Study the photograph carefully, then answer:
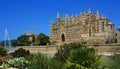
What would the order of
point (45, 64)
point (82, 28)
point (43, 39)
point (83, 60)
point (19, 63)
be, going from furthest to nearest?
1. point (43, 39)
2. point (82, 28)
3. point (19, 63)
4. point (45, 64)
5. point (83, 60)

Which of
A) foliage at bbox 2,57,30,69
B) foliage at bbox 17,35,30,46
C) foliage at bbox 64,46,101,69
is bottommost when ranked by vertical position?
foliage at bbox 2,57,30,69

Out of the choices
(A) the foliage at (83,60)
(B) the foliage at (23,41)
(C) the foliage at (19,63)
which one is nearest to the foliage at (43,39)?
(B) the foliage at (23,41)

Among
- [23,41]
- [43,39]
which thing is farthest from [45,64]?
[23,41]

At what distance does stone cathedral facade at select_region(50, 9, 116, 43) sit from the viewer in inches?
2188

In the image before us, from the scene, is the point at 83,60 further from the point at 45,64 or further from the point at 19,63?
the point at 19,63

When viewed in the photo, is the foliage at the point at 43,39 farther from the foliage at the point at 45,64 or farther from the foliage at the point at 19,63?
the foliage at the point at 45,64

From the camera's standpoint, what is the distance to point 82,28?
195ft

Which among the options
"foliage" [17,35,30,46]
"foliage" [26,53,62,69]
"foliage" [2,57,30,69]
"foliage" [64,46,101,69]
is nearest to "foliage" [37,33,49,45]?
"foliage" [17,35,30,46]

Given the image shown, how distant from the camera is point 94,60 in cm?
1756

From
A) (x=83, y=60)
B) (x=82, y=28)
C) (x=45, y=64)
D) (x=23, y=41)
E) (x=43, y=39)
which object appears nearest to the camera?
(x=83, y=60)

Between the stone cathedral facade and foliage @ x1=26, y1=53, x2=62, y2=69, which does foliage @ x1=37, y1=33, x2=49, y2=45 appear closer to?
the stone cathedral facade

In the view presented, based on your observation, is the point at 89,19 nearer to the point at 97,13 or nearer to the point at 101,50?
the point at 97,13

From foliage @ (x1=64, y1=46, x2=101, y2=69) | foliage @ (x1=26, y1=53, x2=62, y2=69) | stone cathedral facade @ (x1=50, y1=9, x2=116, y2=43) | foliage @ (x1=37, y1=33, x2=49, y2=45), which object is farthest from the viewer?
foliage @ (x1=37, y1=33, x2=49, y2=45)

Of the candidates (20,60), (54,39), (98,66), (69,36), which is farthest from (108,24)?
(98,66)
